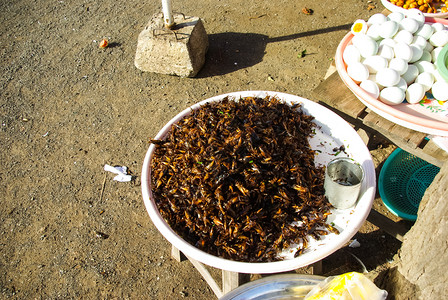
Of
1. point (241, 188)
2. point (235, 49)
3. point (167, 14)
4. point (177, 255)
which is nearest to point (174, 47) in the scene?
point (167, 14)

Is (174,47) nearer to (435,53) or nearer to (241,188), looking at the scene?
(435,53)

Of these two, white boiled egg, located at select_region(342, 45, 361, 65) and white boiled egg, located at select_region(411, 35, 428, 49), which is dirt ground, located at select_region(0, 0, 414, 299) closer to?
white boiled egg, located at select_region(411, 35, 428, 49)

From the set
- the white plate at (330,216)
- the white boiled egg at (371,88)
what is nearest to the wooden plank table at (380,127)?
the white boiled egg at (371,88)

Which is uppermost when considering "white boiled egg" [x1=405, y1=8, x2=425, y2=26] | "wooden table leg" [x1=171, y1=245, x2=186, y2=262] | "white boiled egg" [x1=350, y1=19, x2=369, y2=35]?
"white boiled egg" [x1=350, y1=19, x2=369, y2=35]

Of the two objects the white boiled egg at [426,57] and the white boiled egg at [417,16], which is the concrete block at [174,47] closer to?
the white boiled egg at [417,16]

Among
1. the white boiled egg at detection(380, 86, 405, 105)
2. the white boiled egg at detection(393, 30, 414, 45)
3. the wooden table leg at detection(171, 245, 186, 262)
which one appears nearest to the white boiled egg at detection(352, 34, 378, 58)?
the white boiled egg at detection(393, 30, 414, 45)

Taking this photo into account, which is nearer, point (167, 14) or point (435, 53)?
point (435, 53)
